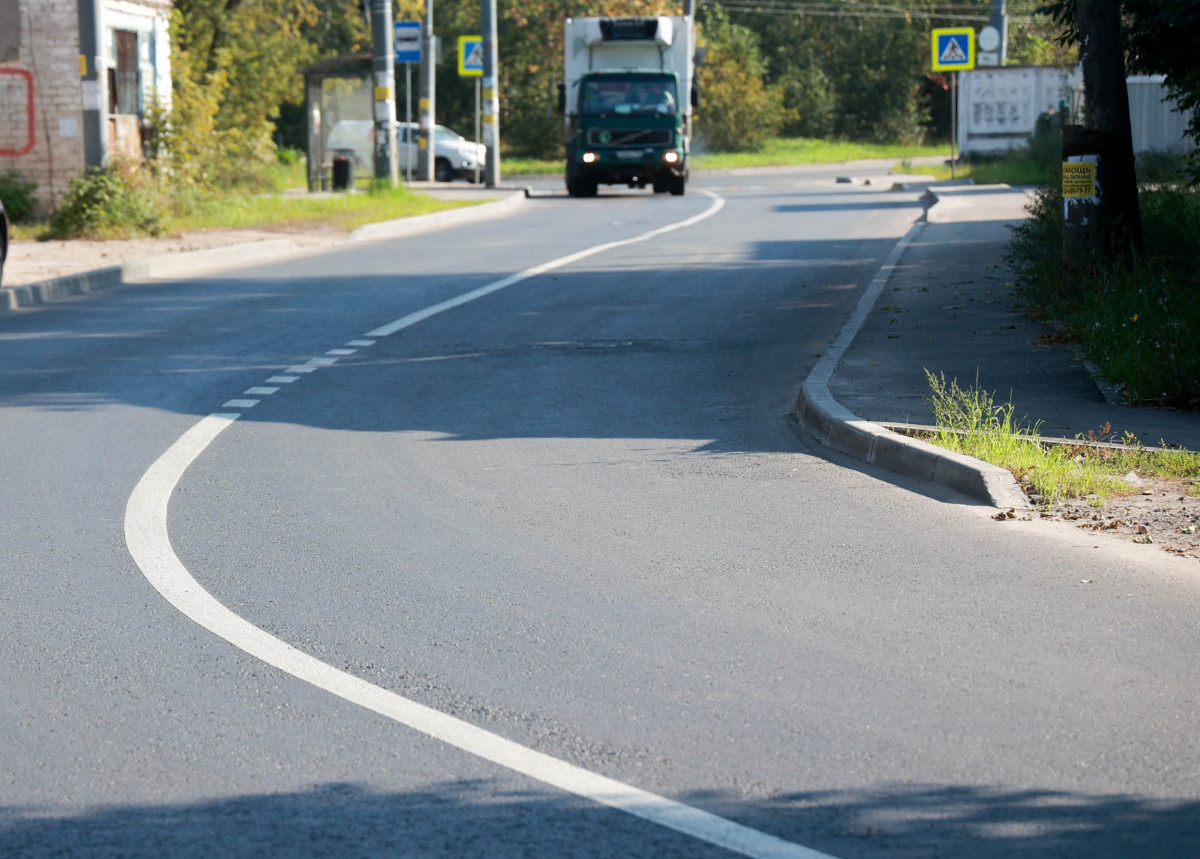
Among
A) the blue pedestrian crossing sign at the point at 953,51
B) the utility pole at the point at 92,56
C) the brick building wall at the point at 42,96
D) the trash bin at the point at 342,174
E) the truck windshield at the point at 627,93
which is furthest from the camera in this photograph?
the truck windshield at the point at 627,93

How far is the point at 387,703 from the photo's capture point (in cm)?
489

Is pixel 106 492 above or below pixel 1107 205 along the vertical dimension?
below

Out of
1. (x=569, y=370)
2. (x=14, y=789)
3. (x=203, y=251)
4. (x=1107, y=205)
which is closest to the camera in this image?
(x=14, y=789)

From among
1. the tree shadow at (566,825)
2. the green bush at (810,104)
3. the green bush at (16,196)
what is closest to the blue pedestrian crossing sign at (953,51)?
the green bush at (16,196)

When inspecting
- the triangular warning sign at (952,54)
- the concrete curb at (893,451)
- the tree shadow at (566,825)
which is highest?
the triangular warning sign at (952,54)

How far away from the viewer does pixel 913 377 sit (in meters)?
Result: 10.5

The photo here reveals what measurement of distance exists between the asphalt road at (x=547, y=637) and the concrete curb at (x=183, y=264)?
17.0ft

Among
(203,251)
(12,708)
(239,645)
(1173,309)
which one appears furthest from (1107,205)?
Answer: (203,251)

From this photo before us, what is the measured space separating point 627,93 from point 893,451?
28.8 m

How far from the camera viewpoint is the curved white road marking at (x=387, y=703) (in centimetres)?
395

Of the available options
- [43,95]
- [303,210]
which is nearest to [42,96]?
[43,95]

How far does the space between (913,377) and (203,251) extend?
39.8 ft

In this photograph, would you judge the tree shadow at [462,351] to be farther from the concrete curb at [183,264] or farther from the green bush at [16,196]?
the green bush at [16,196]

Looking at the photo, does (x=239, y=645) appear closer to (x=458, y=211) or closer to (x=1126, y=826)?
(x=1126, y=826)
